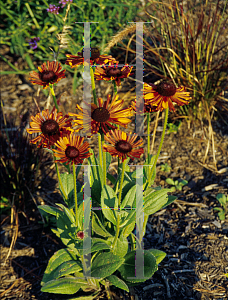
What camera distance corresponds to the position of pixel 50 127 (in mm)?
1339

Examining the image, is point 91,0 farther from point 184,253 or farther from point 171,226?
point 184,253

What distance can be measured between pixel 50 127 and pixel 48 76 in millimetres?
234

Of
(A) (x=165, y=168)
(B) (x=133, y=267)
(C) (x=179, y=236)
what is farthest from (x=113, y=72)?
(A) (x=165, y=168)

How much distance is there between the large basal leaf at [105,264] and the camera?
150 centimetres

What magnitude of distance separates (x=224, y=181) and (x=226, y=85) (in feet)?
3.08

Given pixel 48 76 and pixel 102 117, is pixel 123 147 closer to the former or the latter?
pixel 102 117

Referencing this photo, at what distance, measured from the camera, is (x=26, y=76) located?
147 inches

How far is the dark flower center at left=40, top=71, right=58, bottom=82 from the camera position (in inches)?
54.1

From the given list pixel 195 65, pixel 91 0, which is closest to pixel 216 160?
pixel 195 65

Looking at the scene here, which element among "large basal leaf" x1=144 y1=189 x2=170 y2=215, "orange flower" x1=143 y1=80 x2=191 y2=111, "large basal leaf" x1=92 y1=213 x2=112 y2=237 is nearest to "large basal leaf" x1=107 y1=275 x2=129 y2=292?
"large basal leaf" x1=92 y1=213 x2=112 y2=237

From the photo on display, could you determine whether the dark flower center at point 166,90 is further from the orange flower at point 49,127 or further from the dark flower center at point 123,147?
the orange flower at point 49,127

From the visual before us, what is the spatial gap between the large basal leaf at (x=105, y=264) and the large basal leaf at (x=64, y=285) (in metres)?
0.14

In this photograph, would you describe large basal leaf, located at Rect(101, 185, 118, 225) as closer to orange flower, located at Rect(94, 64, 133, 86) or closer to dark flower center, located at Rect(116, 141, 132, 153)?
dark flower center, located at Rect(116, 141, 132, 153)

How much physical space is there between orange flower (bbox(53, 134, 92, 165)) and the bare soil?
1019mm
